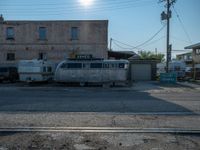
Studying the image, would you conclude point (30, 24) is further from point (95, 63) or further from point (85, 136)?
point (85, 136)

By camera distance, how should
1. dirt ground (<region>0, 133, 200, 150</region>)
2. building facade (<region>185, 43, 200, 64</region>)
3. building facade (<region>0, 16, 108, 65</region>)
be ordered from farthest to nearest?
building facade (<region>185, 43, 200, 64</region>) < building facade (<region>0, 16, 108, 65</region>) < dirt ground (<region>0, 133, 200, 150</region>)

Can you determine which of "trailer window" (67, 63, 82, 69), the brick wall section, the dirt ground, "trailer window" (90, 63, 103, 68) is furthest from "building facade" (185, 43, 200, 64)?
the dirt ground

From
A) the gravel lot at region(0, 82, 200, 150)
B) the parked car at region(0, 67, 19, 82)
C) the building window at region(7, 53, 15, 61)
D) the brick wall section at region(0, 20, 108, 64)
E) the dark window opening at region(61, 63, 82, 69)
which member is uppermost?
the brick wall section at region(0, 20, 108, 64)

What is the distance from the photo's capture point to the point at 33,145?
281 inches

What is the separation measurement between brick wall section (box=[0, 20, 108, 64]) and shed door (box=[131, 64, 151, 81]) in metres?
4.31

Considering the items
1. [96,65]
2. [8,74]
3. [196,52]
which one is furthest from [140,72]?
[196,52]

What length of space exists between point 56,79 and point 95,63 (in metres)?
4.13

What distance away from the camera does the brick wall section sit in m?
41.3

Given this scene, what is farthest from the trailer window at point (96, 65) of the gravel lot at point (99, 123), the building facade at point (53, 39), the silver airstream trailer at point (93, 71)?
the gravel lot at point (99, 123)

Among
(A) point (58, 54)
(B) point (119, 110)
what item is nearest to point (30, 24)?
(A) point (58, 54)

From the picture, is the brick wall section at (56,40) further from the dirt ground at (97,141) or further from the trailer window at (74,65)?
the dirt ground at (97,141)

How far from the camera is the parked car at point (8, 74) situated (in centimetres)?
3475

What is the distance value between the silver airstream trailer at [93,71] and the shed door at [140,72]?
1267cm

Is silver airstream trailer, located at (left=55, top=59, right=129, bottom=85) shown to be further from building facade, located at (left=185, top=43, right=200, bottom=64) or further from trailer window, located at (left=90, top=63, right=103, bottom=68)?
building facade, located at (left=185, top=43, right=200, bottom=64)
